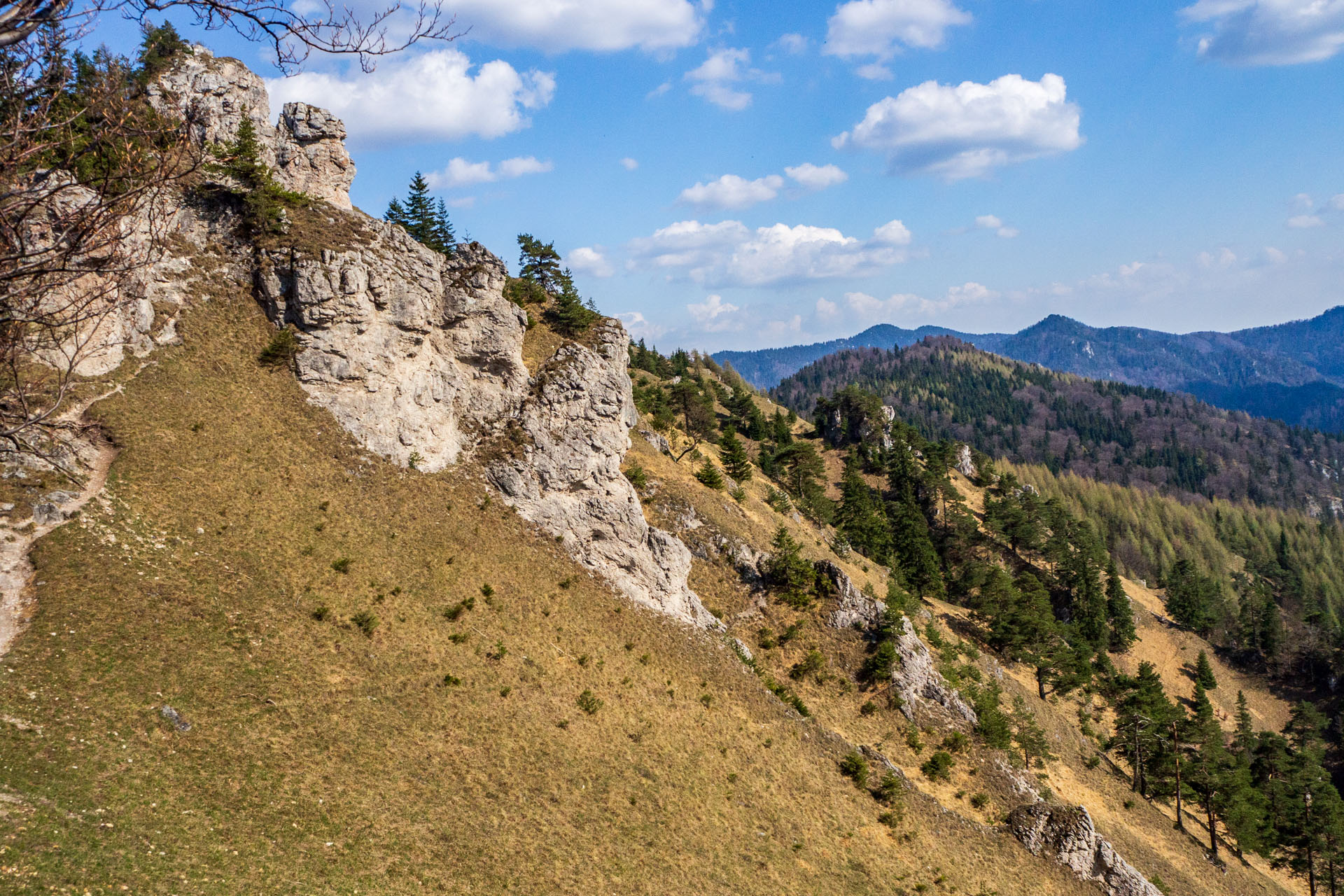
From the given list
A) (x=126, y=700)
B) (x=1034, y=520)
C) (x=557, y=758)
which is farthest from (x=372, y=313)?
(x=1034, y=520)

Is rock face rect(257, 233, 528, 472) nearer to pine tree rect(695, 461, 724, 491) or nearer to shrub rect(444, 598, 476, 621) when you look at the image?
shrub rect(444, 598, 476, 621)

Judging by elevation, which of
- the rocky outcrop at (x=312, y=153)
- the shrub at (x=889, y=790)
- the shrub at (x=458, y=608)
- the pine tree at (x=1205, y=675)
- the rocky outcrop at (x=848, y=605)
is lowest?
the pine tree at (x=1205, y=675)

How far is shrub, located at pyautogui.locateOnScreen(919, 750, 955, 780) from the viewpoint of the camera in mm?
43250

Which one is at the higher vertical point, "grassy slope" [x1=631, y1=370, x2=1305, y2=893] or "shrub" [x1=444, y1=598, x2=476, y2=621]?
"shrub" [x1=444, y1=598, x2=476, y2=621]

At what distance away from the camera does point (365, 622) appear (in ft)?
98.8

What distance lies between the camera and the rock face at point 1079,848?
131ft

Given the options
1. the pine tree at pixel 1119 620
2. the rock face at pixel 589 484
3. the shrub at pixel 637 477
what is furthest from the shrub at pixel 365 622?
the pine tree at pixel 1119 620

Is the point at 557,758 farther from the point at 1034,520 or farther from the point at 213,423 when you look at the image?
the point at 1034,520

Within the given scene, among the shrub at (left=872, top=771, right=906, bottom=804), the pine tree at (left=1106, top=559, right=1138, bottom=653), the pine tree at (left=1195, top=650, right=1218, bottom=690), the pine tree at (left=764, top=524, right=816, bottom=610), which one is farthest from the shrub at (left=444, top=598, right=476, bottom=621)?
the pine tree at (left=1195, top=650, right=1218, bottom=690)

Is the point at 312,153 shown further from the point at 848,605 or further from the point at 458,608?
the point at 848,605

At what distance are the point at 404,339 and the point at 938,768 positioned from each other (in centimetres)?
4766

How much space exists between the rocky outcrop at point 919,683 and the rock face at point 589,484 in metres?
15.4

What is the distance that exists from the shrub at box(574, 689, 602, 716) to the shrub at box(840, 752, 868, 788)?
55.5ft

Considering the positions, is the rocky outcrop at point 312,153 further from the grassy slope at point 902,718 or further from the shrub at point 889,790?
the shrub at point 889,790
